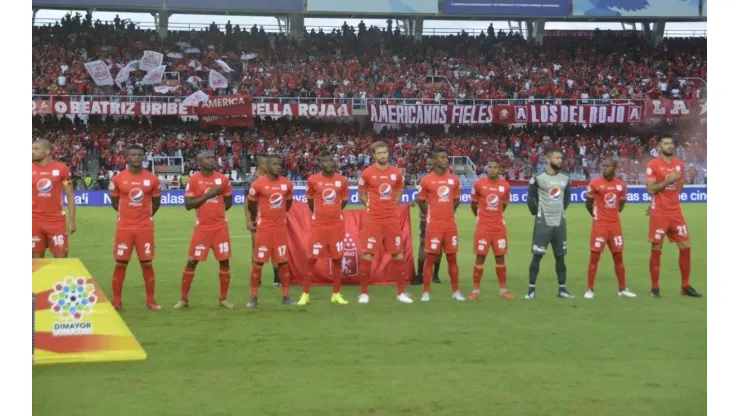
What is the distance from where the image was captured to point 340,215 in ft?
42.0

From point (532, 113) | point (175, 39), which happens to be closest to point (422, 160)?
point (532, 113)

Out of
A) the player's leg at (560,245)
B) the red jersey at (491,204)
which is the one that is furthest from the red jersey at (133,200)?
the player's leg at (560,245)

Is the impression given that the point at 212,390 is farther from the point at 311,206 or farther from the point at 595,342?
the point at 311,206

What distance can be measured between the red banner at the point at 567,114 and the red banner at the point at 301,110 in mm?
7955

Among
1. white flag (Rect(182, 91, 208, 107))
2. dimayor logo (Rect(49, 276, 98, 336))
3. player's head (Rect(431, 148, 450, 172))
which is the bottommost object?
dimayor logo (Rect(49, 276, 98, 336))

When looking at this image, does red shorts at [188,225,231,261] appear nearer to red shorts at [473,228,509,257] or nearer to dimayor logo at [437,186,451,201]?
dimayor logo at [437,186,451,201]

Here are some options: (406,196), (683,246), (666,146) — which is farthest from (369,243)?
(406,196)

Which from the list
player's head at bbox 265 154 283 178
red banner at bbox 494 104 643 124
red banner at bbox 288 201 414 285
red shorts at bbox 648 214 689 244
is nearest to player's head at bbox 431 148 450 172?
red banner at bbox 288 201 414 285

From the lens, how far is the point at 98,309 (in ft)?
28.9

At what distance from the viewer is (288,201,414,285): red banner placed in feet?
47.9

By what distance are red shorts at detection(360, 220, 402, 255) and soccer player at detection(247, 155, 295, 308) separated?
1167 millimetres

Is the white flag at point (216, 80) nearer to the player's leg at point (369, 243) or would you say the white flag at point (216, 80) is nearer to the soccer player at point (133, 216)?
the player's leg at point (369, 243)

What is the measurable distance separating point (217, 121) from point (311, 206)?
32666 millimetres

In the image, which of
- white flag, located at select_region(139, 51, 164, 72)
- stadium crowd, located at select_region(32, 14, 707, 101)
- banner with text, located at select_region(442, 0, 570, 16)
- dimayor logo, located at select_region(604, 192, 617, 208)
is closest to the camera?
dimayor logo, located at select_region(604, 192, 617, 208)
